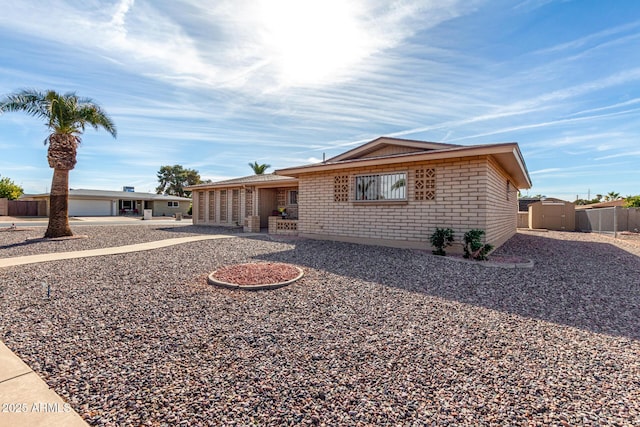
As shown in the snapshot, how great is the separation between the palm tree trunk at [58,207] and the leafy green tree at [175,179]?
137 ft

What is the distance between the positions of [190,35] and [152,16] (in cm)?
113

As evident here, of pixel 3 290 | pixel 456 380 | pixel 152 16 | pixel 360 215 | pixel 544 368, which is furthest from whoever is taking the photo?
pixel 360 215

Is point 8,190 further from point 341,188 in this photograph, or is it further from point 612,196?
point 612,196

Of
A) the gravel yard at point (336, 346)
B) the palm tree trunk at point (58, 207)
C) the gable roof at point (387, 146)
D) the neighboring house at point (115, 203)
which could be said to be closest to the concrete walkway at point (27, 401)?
the gravel yard at point (336, 346)

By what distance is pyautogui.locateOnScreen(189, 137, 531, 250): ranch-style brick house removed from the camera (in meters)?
8.43

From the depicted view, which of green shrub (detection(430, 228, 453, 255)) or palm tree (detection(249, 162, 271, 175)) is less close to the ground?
palm tree (detection(249, 162, 271, 175))

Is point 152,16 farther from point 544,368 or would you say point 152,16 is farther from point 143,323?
point 544,368

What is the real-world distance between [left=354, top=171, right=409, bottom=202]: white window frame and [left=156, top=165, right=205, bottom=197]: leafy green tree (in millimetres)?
48249

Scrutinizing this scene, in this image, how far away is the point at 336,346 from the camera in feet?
10.5

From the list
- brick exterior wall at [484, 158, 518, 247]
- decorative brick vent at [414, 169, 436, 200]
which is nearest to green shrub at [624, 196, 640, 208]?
brick exterior wall at [484, 158, 518, 247]

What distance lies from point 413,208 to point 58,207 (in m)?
14.6

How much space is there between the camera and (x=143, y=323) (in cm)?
380

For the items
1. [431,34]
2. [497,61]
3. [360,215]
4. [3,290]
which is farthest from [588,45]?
[3,290]

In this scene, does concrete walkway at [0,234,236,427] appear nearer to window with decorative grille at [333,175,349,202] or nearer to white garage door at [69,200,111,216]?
window with decorative grille at [333,175,349,202]
